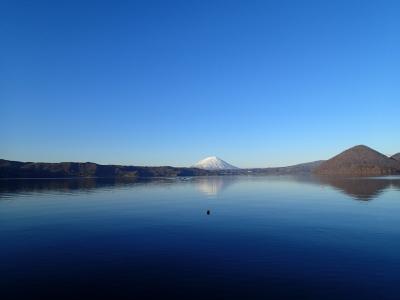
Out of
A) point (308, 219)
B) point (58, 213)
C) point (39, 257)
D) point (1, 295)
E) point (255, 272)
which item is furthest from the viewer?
point (58, 213)

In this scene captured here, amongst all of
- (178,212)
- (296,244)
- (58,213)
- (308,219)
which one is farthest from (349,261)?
(58,213)

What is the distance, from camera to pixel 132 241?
4816 cm

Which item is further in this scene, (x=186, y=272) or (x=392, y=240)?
(x=392, y=240)

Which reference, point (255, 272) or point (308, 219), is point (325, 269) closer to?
point (255, 272)

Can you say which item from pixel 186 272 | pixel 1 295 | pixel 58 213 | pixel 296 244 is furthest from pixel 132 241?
pixel 58 213

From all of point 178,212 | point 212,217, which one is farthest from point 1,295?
point 178,212

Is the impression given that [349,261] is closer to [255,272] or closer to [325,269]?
[325,269]

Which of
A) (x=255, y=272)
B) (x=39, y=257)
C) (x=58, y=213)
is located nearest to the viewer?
(x=255, y=272)

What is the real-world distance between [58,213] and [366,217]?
7473 centimetres

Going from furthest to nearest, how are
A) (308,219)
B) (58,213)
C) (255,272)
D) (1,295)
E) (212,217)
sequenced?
(58,213) < (212,217) < (308,219) < (255,272) < (1,295)

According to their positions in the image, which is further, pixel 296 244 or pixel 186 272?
pixel 296 244

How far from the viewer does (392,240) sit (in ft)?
157

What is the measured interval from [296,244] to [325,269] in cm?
1105

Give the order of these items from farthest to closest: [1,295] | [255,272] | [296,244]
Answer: [296,244] < [255,272] < [1,295]
